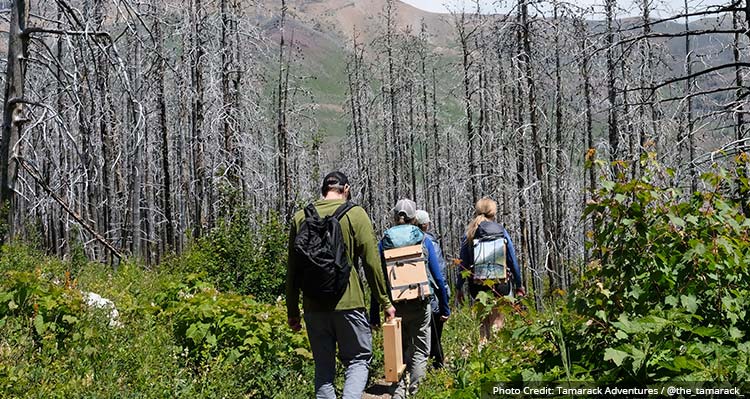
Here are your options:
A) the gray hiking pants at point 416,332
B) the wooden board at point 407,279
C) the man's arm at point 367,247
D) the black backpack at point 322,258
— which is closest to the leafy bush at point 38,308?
the black backpack at point 322,258

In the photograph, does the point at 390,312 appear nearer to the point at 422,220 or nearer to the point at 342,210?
the point at 342,210

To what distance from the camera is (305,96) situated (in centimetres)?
1994

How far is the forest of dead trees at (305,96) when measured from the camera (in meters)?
5.09

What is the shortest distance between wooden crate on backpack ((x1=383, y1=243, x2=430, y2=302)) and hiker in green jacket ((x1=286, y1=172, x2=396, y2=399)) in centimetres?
109

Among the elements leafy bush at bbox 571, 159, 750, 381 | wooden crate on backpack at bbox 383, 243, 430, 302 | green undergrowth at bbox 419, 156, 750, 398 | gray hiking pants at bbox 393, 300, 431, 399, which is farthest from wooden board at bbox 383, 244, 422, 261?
leafy bush at bbox 571, 159, 750, 381

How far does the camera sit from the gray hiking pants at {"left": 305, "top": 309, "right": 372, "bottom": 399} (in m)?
4.49

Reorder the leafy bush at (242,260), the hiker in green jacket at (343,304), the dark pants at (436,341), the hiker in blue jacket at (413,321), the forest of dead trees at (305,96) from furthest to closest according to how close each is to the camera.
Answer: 1. the leafy bush at (242,260)
2. the dark pants at (436,341)
3. the hiker in blue jacket at (413,321)
4. the forest of dead trees at (305,96)
5. the hiker in green jacket at (343,304)

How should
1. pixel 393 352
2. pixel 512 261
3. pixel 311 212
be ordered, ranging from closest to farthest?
pixel 311 212, pixel 393 352, pixel 512 261

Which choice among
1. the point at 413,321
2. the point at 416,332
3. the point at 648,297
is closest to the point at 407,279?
the point at 413,321

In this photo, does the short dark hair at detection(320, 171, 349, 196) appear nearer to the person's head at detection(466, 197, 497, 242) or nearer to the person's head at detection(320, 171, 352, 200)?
the person's head at detection(320, 171, 352, 200)

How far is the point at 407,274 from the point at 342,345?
1.44 meters

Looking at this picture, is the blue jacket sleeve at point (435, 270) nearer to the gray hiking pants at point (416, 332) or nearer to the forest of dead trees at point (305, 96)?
the gray hiking pants at point (416, 332)

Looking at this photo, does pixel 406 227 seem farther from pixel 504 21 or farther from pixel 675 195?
pixel 504 21

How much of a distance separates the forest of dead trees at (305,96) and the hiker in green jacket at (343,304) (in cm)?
144
